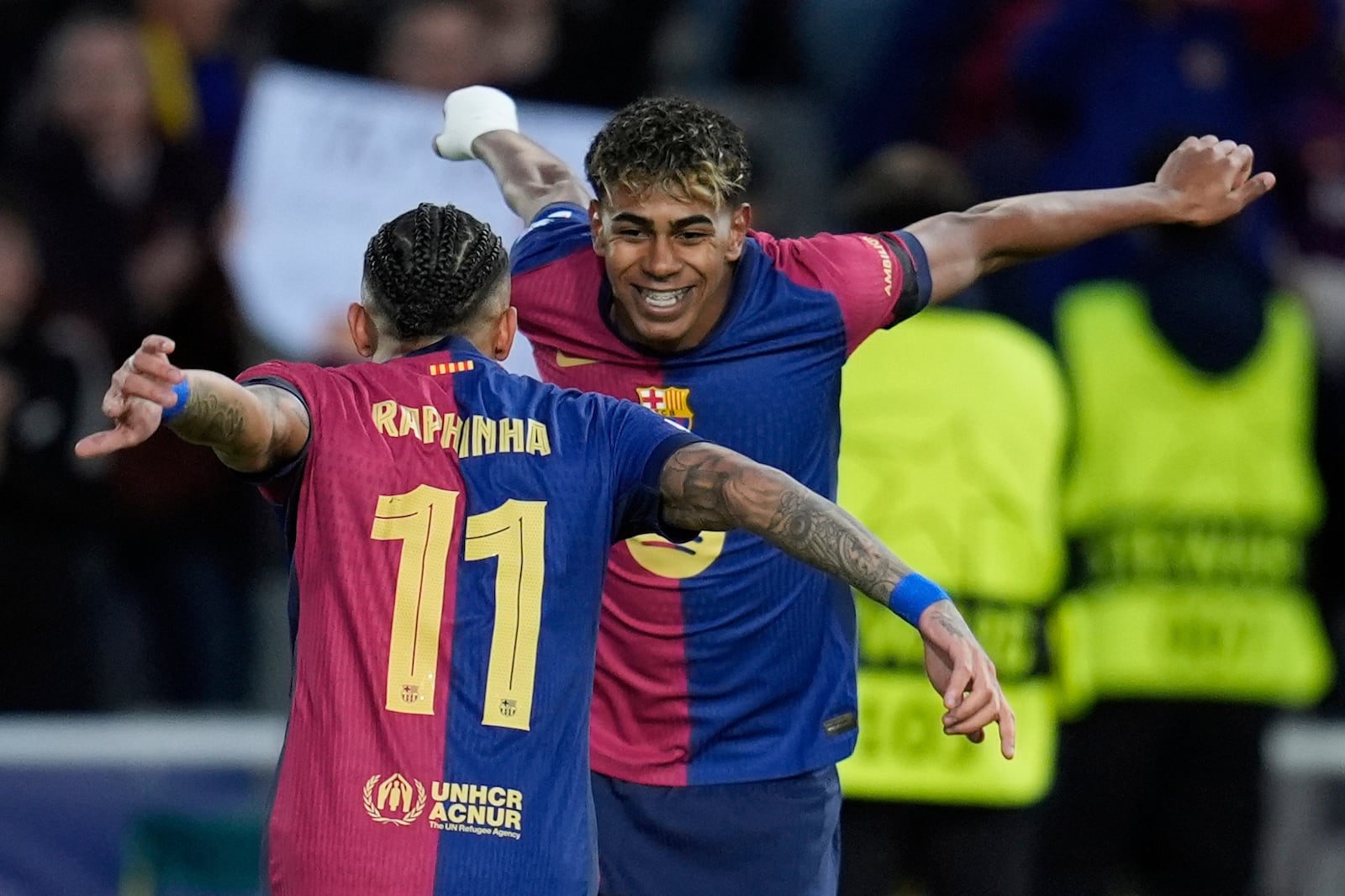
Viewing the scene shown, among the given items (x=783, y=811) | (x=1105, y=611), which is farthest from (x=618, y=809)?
(x=1105, y=611)

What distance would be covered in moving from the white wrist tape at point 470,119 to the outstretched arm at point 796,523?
2.06 meters

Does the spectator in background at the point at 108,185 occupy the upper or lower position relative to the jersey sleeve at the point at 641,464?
upper

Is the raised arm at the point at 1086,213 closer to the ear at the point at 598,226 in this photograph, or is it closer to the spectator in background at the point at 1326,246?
the ear at the point at 598,226

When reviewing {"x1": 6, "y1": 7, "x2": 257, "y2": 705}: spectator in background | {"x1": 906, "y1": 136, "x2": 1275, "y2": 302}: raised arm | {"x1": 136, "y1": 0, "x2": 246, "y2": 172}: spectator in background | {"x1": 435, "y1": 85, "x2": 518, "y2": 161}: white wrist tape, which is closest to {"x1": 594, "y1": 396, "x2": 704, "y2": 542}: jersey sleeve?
{"x1": 906, "y1": 136, "x2": 1275, "y2": 302}: raised arm

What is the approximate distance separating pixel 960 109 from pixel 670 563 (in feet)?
19.6

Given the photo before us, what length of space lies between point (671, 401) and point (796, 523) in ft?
3.57

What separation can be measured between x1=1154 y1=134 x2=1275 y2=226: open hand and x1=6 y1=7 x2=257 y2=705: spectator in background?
14.2ft

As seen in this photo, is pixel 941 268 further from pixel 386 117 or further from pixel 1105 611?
pixel 386 117

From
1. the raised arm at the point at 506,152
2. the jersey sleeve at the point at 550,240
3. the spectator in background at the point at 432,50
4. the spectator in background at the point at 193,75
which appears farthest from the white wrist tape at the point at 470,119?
the spectator in background at the point at 193,75

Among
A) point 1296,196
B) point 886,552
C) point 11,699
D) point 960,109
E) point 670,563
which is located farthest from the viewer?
point 960,109

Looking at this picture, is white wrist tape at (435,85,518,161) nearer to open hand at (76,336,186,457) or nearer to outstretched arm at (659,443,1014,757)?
outstretched arm at (659,443,1014,757)

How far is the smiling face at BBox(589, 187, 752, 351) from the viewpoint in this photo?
504cm

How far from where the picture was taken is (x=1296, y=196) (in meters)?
9.98

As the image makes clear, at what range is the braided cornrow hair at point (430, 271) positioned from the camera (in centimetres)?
446
